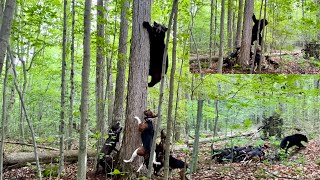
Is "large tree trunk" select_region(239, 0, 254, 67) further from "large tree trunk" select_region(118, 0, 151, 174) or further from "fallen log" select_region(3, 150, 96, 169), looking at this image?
"fallen log" select_region(3, 150, 96, 169)

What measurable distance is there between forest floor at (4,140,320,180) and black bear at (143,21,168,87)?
243 cm

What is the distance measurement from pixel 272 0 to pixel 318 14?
134 cm

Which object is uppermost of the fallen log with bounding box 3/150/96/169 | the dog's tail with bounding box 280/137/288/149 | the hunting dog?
the hunting dog

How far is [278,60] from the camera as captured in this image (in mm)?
6973

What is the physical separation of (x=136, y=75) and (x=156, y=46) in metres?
0.82

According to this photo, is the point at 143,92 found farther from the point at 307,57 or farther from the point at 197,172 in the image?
the point at 307,57

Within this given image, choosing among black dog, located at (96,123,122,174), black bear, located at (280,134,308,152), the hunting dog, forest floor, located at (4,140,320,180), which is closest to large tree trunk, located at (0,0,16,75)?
the hunting dog

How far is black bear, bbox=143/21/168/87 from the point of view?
609 centimetres

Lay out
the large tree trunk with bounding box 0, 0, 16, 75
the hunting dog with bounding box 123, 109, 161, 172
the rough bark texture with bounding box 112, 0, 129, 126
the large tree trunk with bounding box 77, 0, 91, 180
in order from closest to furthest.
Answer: the large tree trunk with bounding box 0, 0, 16, 75 → the large tree trunk with bounding box 77, 0, 91, 180 → the hunting dog with bounding box 123, 109, 161, 172 → the rough bark texture with bounding box 112, 0, 129, 126

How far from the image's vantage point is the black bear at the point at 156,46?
609cm

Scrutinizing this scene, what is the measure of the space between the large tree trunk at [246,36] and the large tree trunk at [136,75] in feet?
7.41

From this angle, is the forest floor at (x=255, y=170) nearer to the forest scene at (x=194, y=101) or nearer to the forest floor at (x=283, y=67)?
the forest scene at (x=194, y=101)

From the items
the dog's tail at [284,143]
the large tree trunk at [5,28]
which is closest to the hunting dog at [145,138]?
the large tree trunk at [5,28]

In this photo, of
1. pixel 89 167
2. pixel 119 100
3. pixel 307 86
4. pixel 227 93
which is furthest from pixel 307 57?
pixel 89 167
